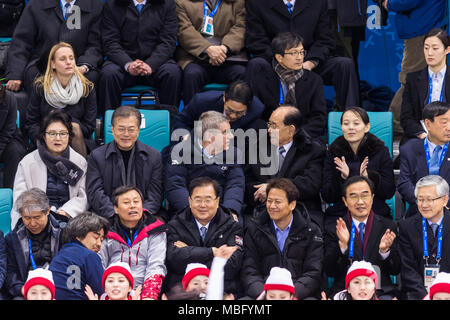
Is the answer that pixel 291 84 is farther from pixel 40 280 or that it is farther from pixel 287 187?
pixel 40 280

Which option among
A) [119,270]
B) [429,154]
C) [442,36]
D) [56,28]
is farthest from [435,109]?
[56,28]

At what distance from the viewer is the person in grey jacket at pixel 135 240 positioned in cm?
561

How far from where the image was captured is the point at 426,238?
5.57m

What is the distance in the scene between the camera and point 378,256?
18.5 feet

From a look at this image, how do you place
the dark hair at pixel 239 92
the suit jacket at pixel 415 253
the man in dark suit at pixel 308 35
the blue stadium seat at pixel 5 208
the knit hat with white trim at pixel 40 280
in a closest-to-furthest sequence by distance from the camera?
the knit hat with white trim at pixel 40 280 → the suit jacket at pixel 415 253 → the blue stadium seat at pixel 5 208 → the dark hair at pixel 239 92 → the man in dark suit at pixel 308 35

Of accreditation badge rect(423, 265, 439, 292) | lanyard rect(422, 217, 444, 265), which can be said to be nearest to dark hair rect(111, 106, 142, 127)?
lanyard rect(422, 217, 444, 265)

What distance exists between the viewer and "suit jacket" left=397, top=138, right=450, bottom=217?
20.1 feet

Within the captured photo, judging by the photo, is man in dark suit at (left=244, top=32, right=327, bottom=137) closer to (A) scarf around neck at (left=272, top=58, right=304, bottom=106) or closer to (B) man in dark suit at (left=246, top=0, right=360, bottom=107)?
(A) scarf around neck at (left=272, top=58, right=304, bottom=106)

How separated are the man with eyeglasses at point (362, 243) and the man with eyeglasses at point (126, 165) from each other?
1292 millimetres

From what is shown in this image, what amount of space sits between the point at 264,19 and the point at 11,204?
8.70 ft

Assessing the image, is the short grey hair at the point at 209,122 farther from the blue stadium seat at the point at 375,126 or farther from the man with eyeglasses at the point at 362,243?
the man with eyeglasses at the point at 362,243

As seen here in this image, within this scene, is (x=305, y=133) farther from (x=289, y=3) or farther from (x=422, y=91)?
(x=289, y=3)

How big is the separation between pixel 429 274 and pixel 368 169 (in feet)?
3.43

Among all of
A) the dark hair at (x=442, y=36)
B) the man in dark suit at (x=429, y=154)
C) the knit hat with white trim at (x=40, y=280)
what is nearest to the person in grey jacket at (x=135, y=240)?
the knit hat with white trim at (x=40, y=280)
